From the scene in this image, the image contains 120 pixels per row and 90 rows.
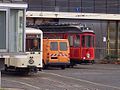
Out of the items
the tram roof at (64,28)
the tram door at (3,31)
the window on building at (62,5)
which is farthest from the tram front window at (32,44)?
the window on building at (62,5)

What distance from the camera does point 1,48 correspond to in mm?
19203

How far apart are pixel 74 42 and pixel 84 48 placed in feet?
3.06

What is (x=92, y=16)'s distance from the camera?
153 ft

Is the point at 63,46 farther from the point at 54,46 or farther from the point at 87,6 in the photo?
the point at 87,6

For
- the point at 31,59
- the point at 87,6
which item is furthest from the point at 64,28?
the point at 87,6

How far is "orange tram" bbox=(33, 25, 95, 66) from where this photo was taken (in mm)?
36656

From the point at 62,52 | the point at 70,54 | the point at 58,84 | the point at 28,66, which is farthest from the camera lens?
the point at 70,54

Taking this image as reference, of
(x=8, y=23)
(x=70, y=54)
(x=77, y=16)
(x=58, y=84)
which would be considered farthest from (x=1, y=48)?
(x=77, y=16)

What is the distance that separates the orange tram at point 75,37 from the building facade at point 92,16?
8413mm

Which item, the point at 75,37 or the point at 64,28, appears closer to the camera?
the point at 75,37

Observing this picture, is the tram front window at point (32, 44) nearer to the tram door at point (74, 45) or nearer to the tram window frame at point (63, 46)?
the tram window frame at point (63, 46)

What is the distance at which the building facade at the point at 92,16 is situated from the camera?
46125mm

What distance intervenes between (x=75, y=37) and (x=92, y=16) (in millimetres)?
10006

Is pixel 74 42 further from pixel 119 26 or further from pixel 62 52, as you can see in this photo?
pixel 119 26
